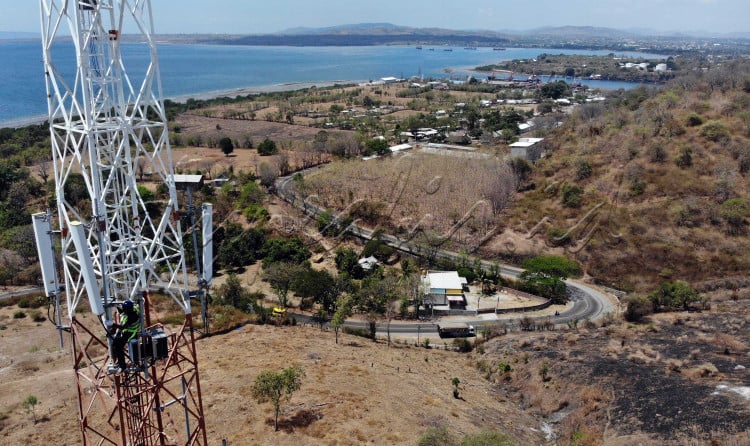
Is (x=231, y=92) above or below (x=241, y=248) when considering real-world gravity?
above

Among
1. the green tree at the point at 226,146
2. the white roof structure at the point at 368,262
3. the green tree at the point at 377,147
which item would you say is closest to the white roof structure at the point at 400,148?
the green tree at the point at 377,147

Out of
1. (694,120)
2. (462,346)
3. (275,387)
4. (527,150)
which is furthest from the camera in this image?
(527,150)

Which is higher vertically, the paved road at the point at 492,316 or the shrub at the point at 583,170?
the shrub at the point at 583,170

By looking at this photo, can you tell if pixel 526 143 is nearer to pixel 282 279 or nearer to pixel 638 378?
pixel 282 279

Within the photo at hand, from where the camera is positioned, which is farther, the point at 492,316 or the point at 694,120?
the point at 694,120

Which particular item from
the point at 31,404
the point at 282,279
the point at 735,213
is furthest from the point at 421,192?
the point at 31,404

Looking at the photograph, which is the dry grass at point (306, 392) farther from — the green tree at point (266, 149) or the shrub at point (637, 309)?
the green tree at point (266, 149)
